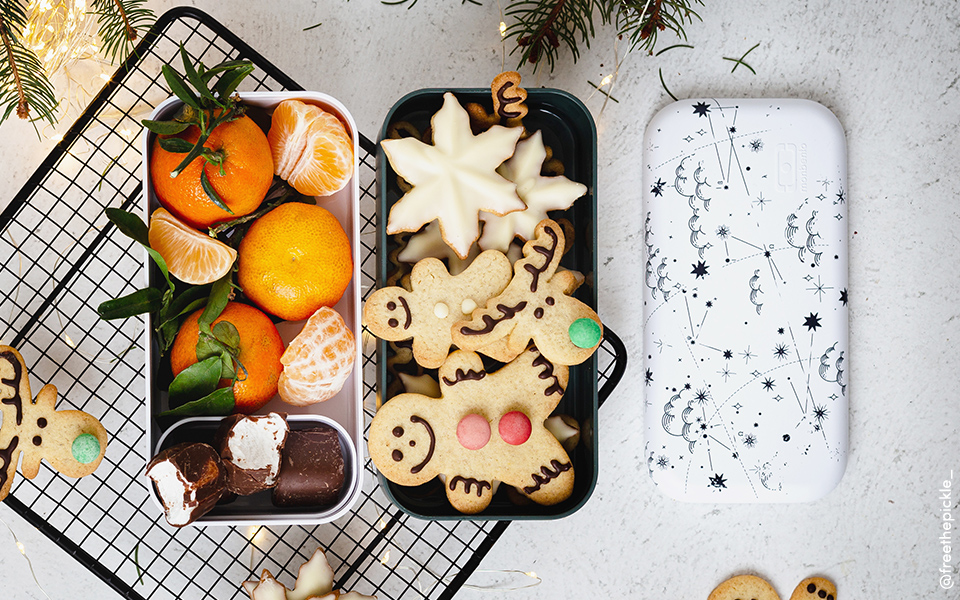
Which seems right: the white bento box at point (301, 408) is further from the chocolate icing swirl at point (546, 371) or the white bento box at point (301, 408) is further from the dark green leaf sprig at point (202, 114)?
the chocolate icing swirl at point (546, 371)

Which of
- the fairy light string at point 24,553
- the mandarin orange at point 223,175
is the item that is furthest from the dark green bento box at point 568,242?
the fairy light string at point 24,553

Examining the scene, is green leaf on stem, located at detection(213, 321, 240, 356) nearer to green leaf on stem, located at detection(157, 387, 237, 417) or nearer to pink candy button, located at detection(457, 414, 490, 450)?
green leaf on stem, located at detection(157, 387, 237, 417)

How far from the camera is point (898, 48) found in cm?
91

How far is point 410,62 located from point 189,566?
27.5 inches

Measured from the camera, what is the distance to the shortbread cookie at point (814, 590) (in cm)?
90

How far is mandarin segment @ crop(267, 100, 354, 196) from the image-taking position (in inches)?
26.3

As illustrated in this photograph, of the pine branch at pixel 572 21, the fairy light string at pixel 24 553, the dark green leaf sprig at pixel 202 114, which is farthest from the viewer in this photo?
the fairy light string at pixel 24 553

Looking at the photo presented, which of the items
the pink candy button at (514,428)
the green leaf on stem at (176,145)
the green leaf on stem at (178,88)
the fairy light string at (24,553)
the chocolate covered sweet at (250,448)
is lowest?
the fairy light string at (24,553)

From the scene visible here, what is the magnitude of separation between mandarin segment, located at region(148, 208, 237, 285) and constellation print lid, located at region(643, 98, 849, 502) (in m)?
0.52

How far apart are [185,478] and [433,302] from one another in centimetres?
29

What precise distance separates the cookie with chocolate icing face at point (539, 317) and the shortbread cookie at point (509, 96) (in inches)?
4.7

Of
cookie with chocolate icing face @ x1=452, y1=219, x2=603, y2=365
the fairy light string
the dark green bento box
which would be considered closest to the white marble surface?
the fairy light string

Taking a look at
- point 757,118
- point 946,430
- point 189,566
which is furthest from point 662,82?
point 189,566

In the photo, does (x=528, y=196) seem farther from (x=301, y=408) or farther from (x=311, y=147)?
(x=301, y=408)
